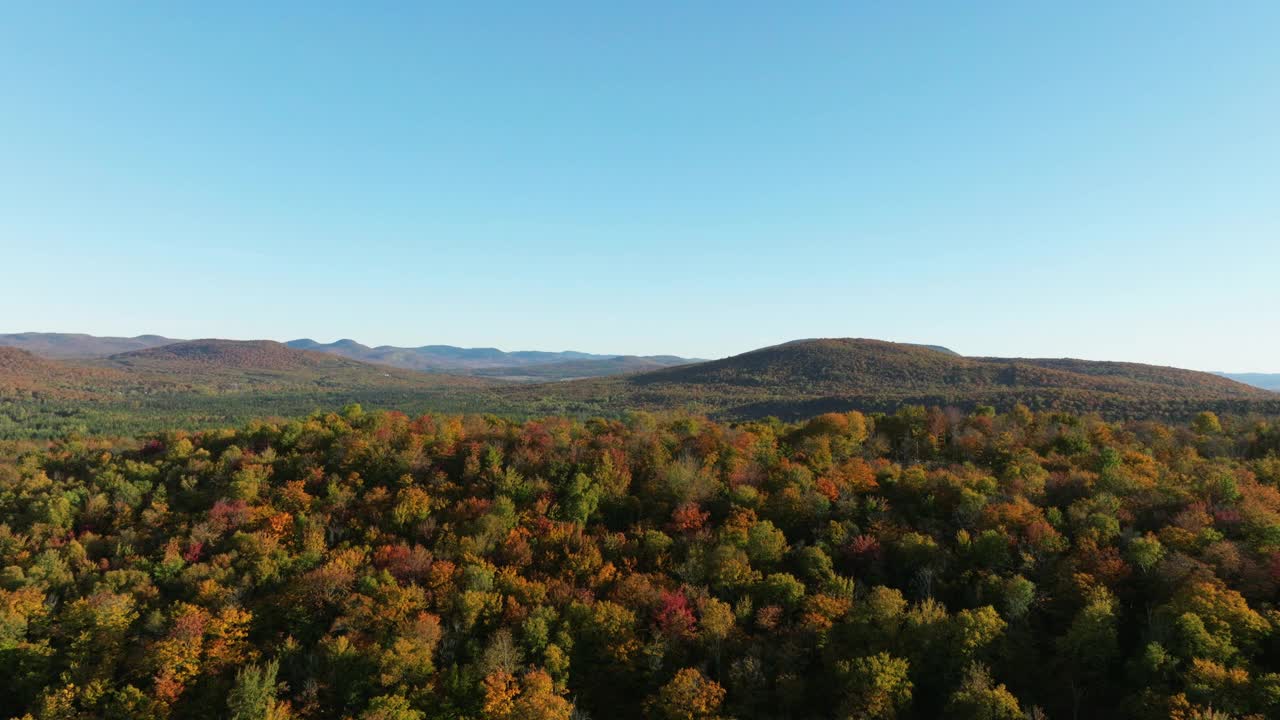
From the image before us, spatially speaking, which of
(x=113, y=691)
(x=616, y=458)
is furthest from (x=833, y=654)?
(x=113, y=691)

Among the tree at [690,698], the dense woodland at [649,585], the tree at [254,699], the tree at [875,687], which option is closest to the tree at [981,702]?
the dense woodland at [649,585]

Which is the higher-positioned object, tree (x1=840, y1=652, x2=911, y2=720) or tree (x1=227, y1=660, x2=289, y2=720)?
tree (x1=840, y1=652, x2=911, y2=720)

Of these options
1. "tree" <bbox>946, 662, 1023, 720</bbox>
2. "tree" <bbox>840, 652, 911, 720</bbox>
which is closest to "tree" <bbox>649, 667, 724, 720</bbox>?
"tree" <bbox>840, 652, 911, 720</bbox>

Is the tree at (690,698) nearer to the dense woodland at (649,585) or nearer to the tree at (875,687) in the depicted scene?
the dense woodland at (649,585)

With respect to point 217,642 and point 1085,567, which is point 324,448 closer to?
point 217,642

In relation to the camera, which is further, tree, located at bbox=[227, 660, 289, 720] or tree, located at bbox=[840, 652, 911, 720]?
tree, located at bbox=[227, 660, 289, 720]

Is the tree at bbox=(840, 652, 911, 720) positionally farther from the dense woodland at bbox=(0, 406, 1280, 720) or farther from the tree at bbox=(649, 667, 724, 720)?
the tree at bbox=(649, 667, 724, 720)

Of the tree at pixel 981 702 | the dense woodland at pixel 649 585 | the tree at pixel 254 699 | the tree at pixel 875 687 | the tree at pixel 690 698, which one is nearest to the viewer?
the tree at pixel 981 702

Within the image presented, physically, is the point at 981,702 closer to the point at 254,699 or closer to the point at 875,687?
the point at 875,687
